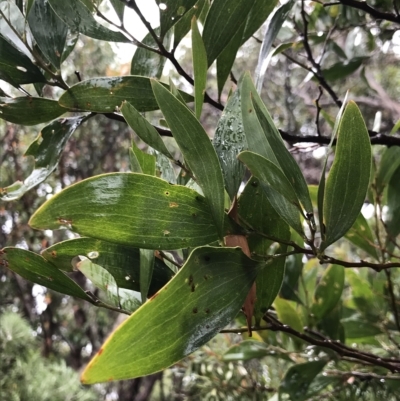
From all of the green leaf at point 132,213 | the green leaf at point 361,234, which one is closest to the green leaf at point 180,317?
the green leaf at point 132,213

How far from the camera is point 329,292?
526mm

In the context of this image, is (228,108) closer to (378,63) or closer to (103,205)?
(103,205)

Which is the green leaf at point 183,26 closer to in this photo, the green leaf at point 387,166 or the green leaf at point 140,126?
the green leaf at point 140,126

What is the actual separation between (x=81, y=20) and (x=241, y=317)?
30 cm

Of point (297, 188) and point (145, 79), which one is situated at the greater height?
point (145, 79)

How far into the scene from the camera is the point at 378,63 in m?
2.41

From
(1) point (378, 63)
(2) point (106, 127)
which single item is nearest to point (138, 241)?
(2) point (106, 127)

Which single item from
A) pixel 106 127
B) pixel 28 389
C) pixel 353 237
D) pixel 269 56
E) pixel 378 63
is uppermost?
pixel 378 63

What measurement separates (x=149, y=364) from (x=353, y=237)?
324 mm

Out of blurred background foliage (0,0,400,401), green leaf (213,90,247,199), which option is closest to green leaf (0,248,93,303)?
green leaf (213,90,247,199)

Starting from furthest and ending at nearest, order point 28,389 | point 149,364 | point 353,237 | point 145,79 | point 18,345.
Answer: point 18,345
point 28,389
point 353,237
point 145,79
point 149,364

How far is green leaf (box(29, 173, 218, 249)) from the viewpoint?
0.20 m

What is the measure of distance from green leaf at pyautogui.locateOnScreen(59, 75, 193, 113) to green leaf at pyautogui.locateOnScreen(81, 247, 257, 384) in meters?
0.16

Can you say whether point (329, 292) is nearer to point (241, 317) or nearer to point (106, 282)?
point (241, 317)
